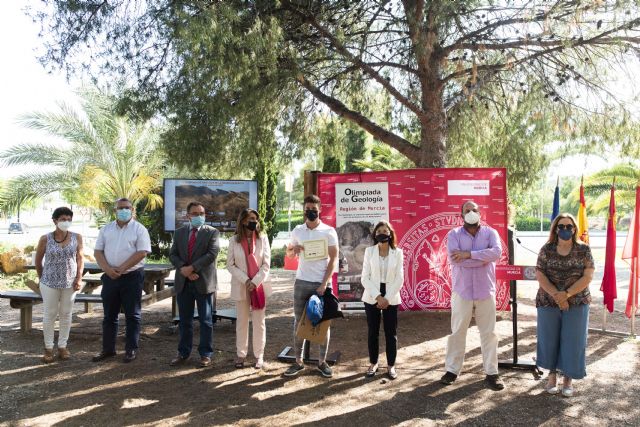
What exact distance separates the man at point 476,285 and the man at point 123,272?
11.6 ft

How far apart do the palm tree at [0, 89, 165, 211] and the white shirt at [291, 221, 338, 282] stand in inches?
513

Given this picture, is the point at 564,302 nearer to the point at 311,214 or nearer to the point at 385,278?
the point at 385,278

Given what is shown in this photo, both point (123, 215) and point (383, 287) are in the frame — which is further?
point (123, 215)

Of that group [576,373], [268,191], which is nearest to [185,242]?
[576,373]

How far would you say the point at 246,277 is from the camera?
6164mm

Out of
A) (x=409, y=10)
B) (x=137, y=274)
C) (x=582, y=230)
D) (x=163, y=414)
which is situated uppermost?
(x=409, y=10)

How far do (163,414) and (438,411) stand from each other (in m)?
2.36

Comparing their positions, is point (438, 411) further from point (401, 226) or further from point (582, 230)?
point (582, 230)

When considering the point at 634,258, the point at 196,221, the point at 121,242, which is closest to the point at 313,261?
the point at 196,221

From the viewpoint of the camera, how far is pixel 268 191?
75.3 ft

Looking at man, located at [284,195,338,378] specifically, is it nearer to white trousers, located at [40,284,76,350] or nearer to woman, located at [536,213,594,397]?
woman, located at [536,213,594,397]

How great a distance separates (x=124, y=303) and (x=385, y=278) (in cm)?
308

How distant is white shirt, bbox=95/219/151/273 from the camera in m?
6.59

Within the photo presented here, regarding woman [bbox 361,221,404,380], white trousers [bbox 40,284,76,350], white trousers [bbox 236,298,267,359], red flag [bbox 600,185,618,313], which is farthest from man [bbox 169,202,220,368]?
red flag [bbox 600,185,618,313]
